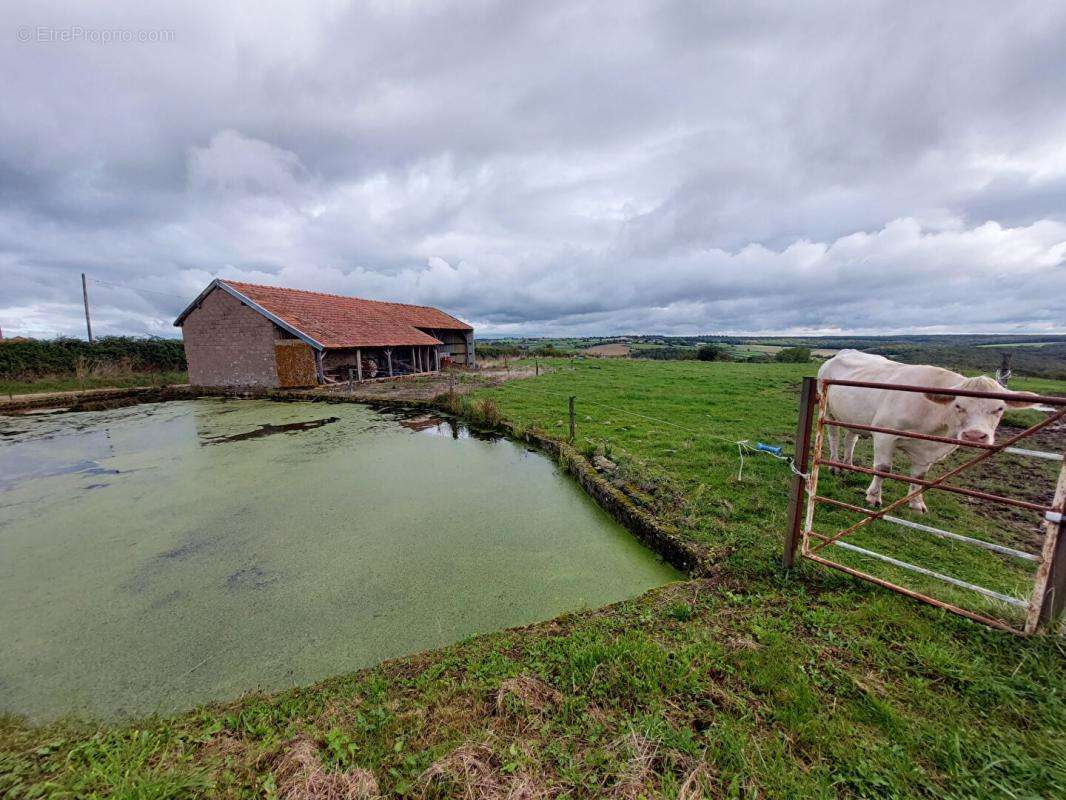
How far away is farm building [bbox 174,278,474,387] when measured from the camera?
15.2 metres

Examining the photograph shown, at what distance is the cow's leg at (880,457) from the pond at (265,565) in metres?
2.39

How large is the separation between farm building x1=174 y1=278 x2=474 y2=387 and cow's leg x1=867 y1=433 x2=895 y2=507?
13.5m

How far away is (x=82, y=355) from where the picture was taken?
17750mm

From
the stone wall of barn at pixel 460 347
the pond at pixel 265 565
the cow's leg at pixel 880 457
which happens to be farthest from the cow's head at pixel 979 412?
the stone wall of barn at pixel 460 347

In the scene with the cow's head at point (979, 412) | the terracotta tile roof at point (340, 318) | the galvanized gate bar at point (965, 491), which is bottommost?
the galvanized gate bar at point (965, 491)

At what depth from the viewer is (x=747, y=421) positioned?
8.95m

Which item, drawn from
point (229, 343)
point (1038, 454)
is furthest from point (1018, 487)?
point (229, 343)

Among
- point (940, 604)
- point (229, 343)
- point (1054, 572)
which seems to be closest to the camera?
point (1054, 572)

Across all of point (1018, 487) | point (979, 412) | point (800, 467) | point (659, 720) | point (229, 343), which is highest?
point (229, 343)

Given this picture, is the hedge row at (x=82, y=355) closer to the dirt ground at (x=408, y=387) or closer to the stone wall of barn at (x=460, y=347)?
the dirt ground at (x=408, y=387)

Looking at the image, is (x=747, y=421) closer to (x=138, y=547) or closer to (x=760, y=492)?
→ (x=760, y=492)

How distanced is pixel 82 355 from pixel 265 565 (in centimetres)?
2254

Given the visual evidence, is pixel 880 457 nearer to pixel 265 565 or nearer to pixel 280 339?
pixel 265 565

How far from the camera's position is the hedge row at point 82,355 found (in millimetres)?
15930
